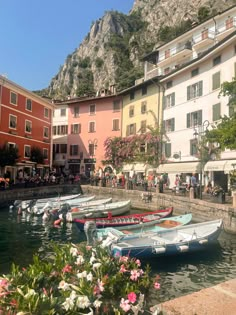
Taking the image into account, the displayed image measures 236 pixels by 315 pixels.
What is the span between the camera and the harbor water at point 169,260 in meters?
10.4

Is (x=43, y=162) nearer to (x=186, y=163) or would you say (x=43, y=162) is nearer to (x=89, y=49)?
(x=186, y=163)

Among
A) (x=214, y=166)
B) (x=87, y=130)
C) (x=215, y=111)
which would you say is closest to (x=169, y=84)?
(x=215, y=111)

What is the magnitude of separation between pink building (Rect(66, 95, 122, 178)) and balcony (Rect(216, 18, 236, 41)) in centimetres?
1677

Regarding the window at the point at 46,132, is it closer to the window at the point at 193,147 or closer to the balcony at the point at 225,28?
the window at the point at 193,147

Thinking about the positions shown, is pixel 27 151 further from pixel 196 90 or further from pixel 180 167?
pixel 196 90

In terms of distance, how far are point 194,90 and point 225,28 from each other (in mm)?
12826

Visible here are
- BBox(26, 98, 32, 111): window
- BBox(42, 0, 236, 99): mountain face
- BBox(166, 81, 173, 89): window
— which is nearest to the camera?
BBox(166, 81, 173, 89): window

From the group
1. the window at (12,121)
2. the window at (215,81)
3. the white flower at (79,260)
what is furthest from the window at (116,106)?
the white flower at (79,260)

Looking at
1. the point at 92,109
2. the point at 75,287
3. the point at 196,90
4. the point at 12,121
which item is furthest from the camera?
the point at 92,109

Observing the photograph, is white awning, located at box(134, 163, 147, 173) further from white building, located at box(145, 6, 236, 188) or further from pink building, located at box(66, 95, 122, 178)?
pink building, located at box(66, 95, 122, 178)

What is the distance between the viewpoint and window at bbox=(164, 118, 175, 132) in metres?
37.5

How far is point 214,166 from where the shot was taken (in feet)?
91.2

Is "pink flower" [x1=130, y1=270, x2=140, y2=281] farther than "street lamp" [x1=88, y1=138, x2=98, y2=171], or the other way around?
"street lamp" [x1=88, y1=138, x2=98, y2=171]

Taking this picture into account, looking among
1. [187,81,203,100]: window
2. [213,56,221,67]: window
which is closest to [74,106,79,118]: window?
[187,81,203,100]: window
